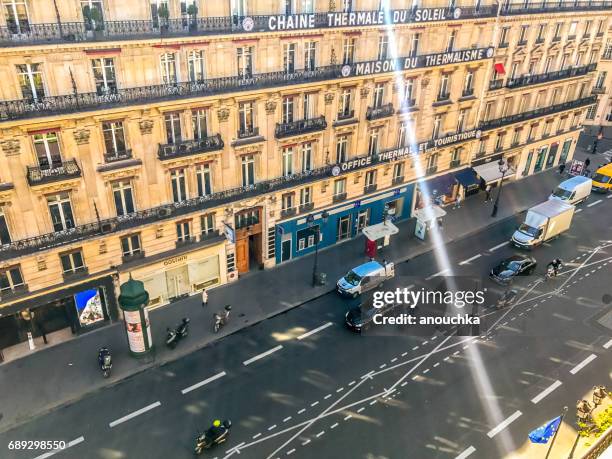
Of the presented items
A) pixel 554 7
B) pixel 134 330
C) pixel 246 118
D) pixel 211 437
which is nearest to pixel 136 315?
pixel 134 330

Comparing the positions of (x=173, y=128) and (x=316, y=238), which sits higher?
(x=173, y=128)

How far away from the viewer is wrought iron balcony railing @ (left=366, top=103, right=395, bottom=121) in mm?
43656

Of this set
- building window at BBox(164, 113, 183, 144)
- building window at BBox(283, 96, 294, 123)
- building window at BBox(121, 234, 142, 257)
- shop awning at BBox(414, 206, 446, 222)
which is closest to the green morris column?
building window at BBox(121, 234, 142, 257)

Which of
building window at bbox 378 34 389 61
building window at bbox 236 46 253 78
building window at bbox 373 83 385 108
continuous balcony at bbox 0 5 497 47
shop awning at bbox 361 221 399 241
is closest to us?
continuous balcony at bbox 0 5 497 47

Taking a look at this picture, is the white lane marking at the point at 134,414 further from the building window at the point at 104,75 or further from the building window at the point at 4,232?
the building window at the point at 104,75

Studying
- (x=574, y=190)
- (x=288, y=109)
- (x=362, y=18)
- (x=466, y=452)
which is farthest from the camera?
(x=574, y=190)

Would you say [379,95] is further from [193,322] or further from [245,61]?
[193,322]

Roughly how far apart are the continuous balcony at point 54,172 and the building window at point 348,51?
21535 mm

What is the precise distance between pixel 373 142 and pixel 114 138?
2291cm

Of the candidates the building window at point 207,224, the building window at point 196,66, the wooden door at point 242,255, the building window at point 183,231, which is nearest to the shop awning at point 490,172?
the wooden door at point 242,255

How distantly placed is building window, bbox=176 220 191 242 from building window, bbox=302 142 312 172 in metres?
10.8

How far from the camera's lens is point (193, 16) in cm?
3225

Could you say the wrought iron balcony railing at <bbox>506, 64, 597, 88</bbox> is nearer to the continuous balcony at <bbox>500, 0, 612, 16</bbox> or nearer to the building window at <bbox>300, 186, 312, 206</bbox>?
the continuous balcony at <bbox>500, 0, 612, 16</bbox>

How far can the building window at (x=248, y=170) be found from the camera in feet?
128
